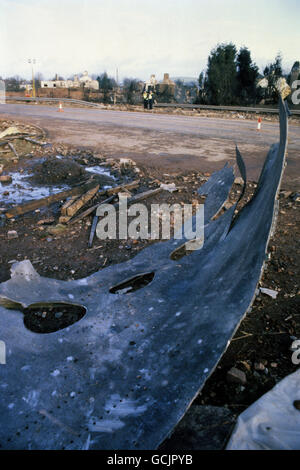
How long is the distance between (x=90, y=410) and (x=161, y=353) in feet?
1.67

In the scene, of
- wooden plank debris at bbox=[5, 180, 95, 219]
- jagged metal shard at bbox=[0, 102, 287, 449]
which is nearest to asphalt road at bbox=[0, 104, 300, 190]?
wooden plank debris at bbox=[5, 180, 95, 219]

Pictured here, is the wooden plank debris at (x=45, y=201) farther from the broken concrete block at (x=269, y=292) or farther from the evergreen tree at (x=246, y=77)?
the evergreen tree at (x=246, y=77)

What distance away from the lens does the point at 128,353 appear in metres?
2.07

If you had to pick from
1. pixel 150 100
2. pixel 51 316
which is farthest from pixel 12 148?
pixel 150 100

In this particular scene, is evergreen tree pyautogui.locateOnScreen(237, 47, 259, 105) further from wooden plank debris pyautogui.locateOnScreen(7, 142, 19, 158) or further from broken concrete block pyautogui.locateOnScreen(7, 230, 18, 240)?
broken concrete block pyautogui.locateOnScreen(7, 230, 18, 240)

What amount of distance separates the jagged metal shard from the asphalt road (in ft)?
17.9

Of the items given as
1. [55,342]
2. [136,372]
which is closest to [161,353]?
[136,372]

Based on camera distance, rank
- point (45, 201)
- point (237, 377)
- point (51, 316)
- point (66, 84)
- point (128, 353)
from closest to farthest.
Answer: point (128, 353) < point (237, 377) < point (51, 316) < point (45, 201) < point (66, 84)

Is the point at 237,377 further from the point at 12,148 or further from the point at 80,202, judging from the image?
the point at 12,148

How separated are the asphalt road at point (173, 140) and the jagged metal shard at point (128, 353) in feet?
17.9

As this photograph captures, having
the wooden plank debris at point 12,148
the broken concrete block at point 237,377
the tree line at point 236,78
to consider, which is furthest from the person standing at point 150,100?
the broken concrete block at point 237,377

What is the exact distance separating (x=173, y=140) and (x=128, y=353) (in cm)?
1061

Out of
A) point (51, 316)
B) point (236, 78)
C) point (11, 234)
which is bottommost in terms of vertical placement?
point (51, 316)

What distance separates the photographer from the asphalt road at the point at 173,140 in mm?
8688
